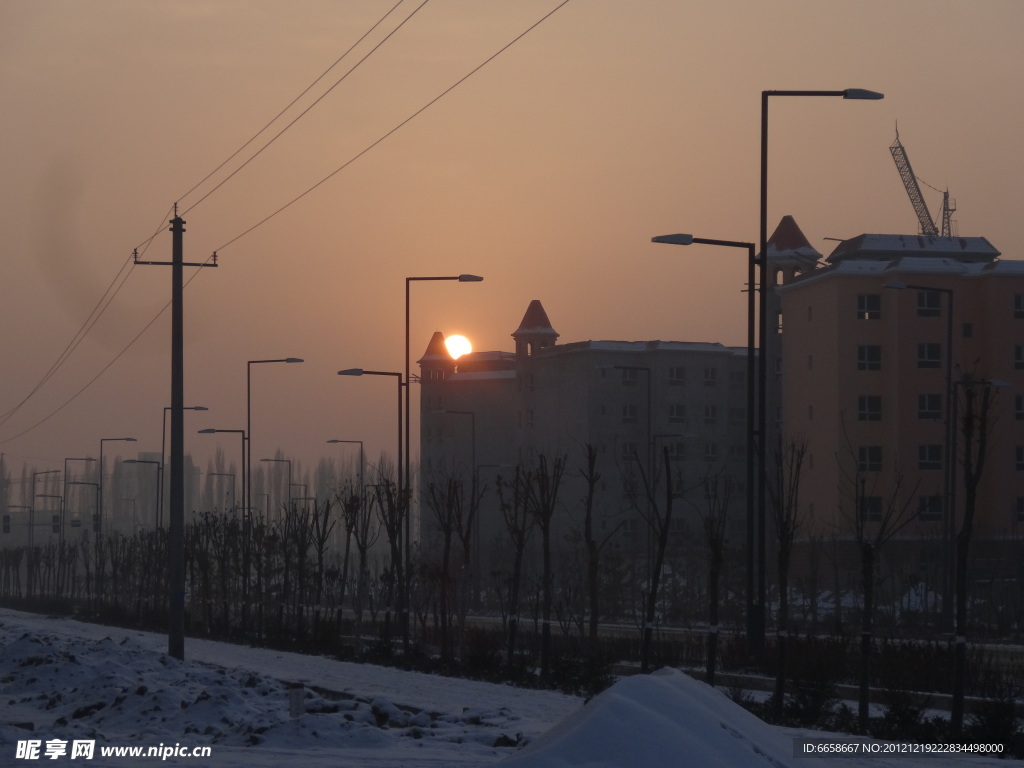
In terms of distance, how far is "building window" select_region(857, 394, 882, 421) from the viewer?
75812mm

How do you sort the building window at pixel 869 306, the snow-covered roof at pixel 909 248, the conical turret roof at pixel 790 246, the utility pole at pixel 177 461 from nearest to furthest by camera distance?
the utility pole at pixel 177 461 < the building window at pixel 869 306 < the snow-covered roof at pixel 909 248 < the conical turret roof at pixel 790 246

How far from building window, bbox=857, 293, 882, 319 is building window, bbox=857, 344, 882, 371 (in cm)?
170

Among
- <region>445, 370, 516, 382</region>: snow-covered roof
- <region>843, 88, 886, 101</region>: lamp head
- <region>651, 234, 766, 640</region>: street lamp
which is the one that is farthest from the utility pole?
<region>445, 370, 516, 382</region>: snow-covered roof

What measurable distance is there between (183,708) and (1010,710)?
11.7 m

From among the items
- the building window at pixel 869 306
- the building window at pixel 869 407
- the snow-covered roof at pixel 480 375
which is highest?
the building window at pixel 869 306

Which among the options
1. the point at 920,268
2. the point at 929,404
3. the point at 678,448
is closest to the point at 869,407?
the point at 929,404

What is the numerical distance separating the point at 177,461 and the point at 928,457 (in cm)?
5398

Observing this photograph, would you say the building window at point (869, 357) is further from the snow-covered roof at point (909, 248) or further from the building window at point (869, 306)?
the snow-covered roof at point (909, 248)

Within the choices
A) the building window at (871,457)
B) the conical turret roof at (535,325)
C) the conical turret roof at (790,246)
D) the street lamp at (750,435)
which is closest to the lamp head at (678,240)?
the street lamp at (750,435)

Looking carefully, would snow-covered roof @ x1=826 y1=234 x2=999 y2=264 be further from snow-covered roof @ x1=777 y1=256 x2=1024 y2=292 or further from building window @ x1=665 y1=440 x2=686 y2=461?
building window @ x1=665 y1=440 x2=686 y2=461

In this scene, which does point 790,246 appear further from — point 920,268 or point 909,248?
point 920,268

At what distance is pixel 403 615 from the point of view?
3694 cm

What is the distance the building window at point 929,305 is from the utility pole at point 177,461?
177 feet

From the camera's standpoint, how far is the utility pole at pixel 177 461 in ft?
95.3
